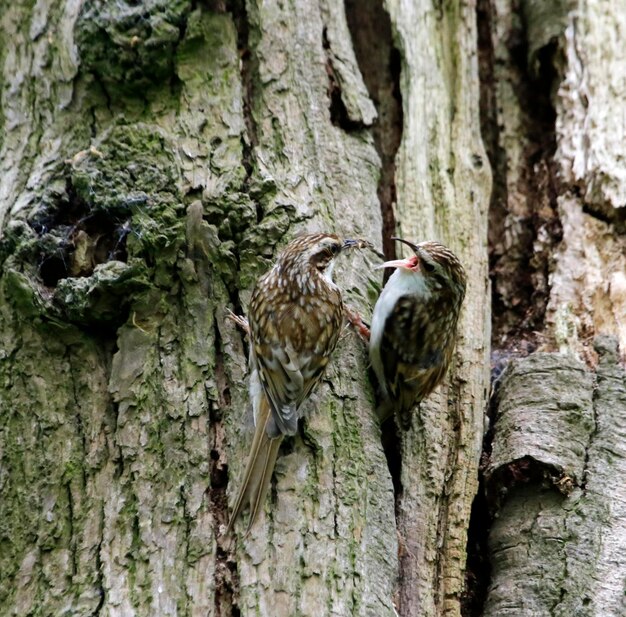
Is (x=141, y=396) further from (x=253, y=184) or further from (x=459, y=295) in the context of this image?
(x=459, y=295)

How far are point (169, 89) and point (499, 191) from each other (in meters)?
1.46

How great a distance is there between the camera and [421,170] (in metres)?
3.63

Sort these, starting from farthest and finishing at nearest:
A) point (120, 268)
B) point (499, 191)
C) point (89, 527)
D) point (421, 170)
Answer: point (499, 191)
point (421, 170)
point (120, 268)
point (89, 527)

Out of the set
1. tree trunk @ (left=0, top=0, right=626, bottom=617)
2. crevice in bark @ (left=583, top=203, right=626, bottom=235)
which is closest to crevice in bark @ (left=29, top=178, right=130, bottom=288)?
tree trunk @ (left=0, top=0, right=626, bottom=617)

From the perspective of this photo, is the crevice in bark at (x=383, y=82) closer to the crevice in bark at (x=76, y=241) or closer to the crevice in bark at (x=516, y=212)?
the crevice in bark at (x=516, y=212)

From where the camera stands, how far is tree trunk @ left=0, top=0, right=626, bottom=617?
2.55 meters

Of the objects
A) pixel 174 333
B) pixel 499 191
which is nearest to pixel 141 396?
pixel 174 333

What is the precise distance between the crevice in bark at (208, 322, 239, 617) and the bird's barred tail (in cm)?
5

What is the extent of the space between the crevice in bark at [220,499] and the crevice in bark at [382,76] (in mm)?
1099

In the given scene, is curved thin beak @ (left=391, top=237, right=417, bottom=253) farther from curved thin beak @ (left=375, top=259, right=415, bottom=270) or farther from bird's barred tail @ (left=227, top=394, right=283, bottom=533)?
bird's barred tail @ (left=227, top=394, right=283, bottom=533)

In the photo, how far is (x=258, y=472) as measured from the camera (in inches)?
101

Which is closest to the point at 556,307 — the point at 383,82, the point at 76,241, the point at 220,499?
the point at 383,82

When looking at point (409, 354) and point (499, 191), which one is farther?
point (499, 191)

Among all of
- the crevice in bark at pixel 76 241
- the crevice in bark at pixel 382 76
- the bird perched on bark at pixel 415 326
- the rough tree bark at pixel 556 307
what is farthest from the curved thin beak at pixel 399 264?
the crevice in bark at pixel 76 241
